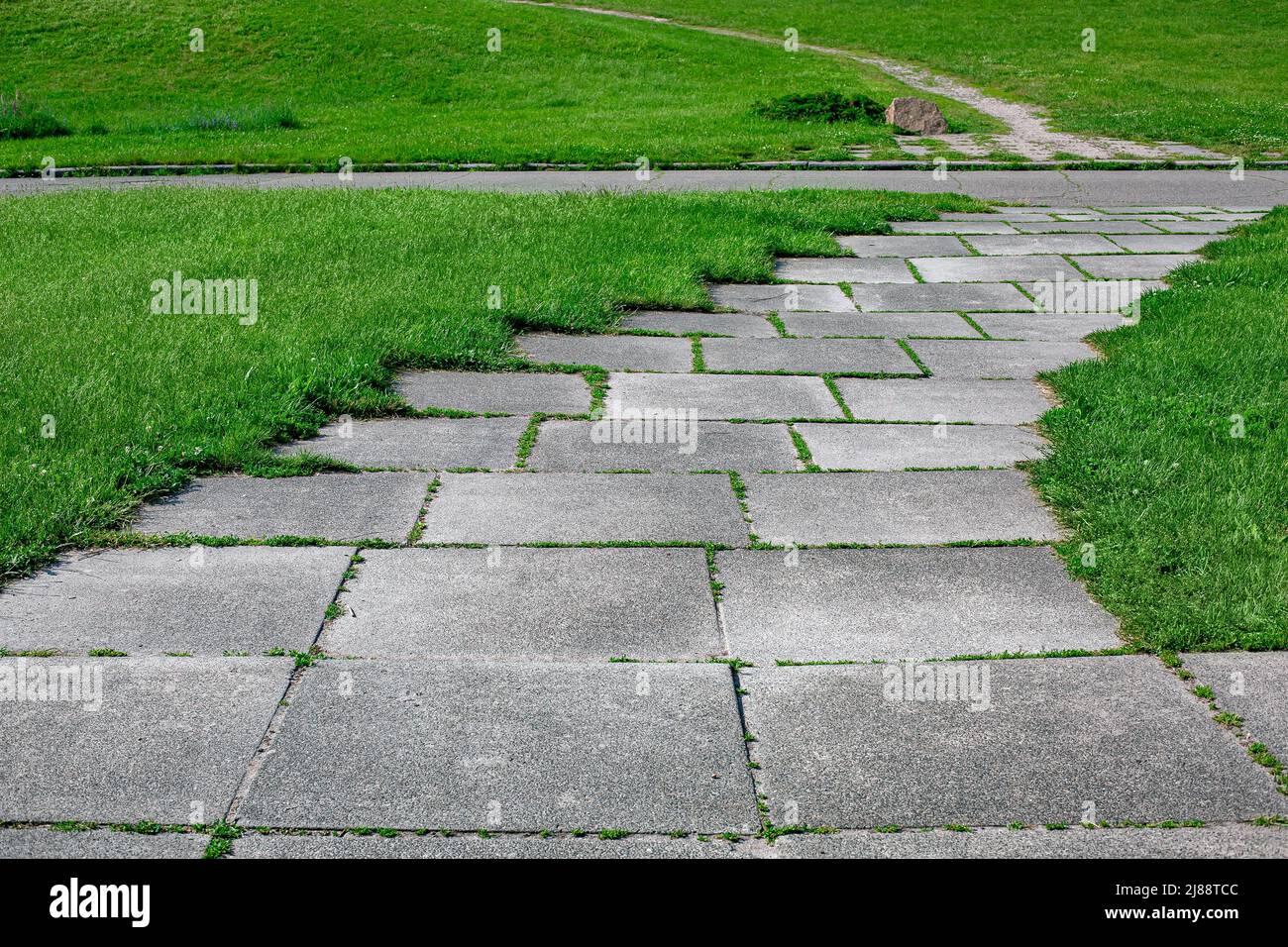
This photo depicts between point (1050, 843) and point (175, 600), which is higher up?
point (175, 600)

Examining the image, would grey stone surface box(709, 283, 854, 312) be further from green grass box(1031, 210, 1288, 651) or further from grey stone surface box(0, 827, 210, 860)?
grey stone surface box(0, 827, 210, 860)

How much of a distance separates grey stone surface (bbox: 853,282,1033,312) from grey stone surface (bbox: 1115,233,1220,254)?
2.25 m

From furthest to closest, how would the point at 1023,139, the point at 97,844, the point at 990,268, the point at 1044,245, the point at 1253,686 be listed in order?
the point at 1023,139 → the point at 1044,245 → the point at 990,268 → the point at 1253,686 → the point at 97,844

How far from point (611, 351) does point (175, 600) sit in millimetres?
3932

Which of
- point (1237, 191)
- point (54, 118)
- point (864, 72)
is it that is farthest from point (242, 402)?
point (864, 72)

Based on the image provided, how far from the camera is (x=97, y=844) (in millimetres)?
2768

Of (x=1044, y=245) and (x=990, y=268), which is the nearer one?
(x=990, y=268)

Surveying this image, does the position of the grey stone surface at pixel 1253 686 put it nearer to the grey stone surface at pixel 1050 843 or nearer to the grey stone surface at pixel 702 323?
the grey stone surface at pixel 1050 843

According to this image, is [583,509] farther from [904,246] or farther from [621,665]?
[904,246]

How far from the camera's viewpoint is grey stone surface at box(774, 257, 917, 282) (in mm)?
9680

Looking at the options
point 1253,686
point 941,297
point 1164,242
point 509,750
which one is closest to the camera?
point 509,750

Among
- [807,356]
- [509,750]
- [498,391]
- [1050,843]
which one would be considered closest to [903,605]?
[1050,843]

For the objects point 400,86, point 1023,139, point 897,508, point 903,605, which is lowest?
point 903,605
